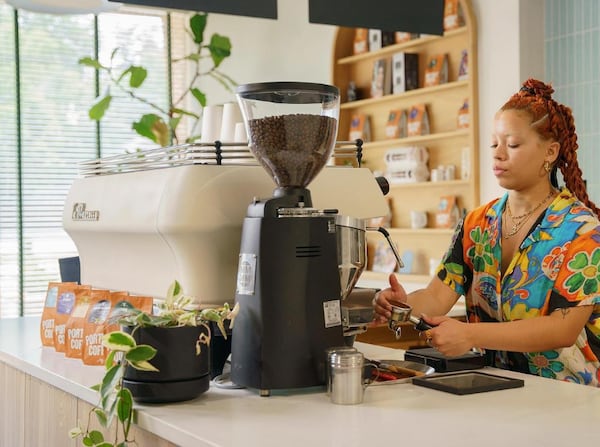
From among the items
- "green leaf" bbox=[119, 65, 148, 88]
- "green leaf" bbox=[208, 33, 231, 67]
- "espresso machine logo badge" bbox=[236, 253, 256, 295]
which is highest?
"green leaf" bbox=[208, 33, 231, 67]

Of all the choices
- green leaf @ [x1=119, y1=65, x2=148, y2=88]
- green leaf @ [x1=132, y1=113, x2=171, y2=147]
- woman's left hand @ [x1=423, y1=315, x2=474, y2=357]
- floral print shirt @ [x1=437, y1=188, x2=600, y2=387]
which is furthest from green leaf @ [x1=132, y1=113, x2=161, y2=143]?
woman's left hand @ [x1=423, y1=315, x2=474, y2=357]

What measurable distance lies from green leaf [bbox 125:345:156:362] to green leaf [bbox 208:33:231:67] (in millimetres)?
5135

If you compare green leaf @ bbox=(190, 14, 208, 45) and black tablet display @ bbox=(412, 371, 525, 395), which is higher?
green leaf @ bbox=(190, 14, 208, 45)

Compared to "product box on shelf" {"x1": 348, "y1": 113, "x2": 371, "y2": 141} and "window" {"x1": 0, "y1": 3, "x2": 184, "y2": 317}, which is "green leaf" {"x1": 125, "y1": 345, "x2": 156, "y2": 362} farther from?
"window" {"x1": 0, "y1": 3, "x2": 184, "y2": 317}

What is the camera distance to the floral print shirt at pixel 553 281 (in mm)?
2029

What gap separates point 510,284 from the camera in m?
2.19

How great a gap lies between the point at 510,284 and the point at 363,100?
3.46 metres

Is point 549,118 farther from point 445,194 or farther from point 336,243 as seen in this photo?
point 445,194

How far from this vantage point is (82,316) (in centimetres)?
203

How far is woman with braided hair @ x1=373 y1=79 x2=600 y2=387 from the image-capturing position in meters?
2.01

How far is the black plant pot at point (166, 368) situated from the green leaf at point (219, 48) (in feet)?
16.6

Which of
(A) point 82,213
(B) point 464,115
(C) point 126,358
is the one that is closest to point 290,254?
(C) point 126,358

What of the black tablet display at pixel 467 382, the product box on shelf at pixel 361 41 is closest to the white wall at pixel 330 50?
the product box on shelf at pixel 361 41

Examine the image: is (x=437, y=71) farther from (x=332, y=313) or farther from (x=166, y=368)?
(x=166, y=368)
